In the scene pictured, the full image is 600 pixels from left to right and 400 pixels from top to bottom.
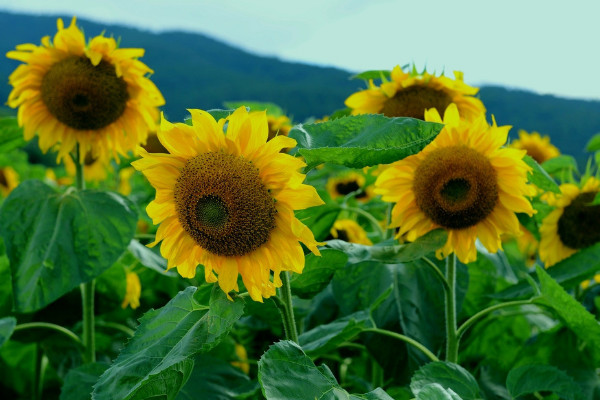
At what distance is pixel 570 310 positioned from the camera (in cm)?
104

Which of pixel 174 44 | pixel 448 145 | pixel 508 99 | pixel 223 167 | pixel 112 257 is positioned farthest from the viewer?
pixel 174 44

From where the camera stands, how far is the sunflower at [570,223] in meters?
1.67

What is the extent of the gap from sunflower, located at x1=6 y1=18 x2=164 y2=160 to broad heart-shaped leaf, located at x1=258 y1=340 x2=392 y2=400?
3.22ft

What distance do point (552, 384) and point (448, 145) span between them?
42 cm

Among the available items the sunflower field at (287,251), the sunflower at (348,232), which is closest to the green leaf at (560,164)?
the sunflower field at (287,251)

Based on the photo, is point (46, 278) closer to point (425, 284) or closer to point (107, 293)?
point (107, 293)

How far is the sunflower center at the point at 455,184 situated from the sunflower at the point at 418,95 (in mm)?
352

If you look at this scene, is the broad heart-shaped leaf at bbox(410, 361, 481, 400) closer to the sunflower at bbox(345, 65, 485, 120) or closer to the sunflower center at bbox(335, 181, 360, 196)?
the sunflower at bbox(345, 65, 485, 120)

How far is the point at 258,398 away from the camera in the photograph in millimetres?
1096

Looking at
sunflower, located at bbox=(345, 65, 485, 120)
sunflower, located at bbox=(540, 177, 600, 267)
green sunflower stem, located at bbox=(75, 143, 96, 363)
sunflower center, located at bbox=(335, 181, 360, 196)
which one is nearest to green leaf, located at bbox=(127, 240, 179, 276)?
green sunflower stem, located at bbox=(75, 143, 96, 363)

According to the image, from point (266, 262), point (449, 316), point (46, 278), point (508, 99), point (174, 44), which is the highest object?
point (266, 262)

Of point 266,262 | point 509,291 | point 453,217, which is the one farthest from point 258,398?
point 509,291

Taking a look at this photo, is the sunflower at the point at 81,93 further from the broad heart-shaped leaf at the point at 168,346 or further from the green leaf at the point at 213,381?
the broad heart-shaped leaf at the point at 168,346

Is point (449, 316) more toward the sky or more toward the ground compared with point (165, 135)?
more toward the ground
